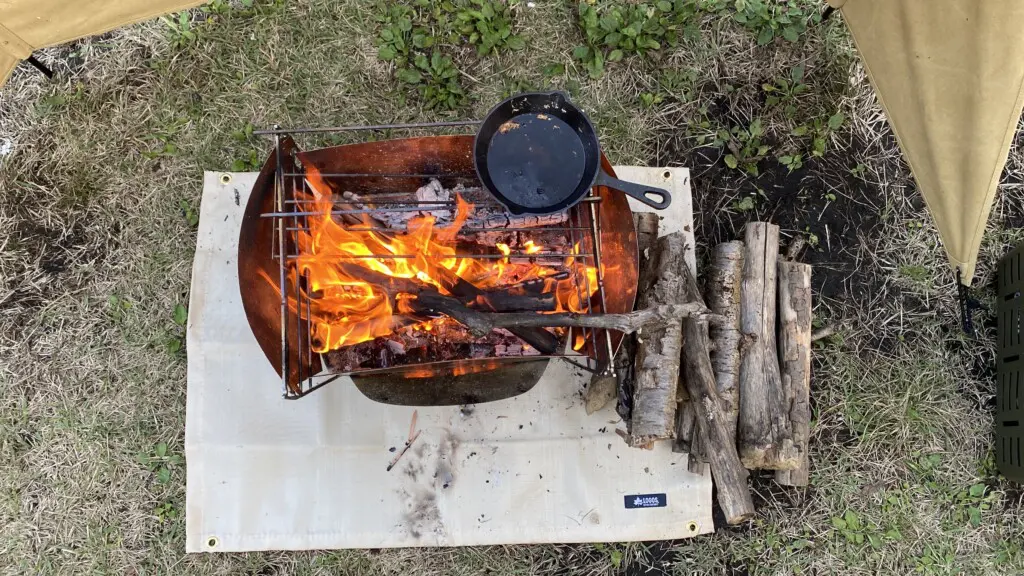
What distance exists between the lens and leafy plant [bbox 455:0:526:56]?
306cm

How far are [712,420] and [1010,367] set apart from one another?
60.7 inches

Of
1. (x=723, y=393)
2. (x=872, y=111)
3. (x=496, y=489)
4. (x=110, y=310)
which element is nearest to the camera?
(x=723, y=393)

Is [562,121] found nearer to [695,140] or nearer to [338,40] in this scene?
[695,140]

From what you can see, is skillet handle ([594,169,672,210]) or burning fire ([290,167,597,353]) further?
burning fire ([290,167,597,353])

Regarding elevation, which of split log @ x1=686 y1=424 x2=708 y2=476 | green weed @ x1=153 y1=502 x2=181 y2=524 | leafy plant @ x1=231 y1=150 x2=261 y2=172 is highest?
leafy plant @ x1=231 y1=150 x2=261 y2=172

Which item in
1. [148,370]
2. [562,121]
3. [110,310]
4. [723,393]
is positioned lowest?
[723,393]

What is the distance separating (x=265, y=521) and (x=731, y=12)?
10.9 feet

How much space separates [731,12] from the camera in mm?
3123

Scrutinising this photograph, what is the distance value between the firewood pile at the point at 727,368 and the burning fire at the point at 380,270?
35 centimetres

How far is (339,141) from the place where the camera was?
300cm

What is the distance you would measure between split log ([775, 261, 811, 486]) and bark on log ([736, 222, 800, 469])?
0.05 meters

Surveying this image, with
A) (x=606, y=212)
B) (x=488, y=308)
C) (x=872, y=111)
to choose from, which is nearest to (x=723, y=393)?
(x=606, y=212)

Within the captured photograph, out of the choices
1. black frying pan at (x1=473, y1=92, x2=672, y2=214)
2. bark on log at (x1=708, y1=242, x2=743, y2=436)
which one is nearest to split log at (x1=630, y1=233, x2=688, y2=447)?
bark on log at (x1=708, y1=242, x2=743, y2=436)

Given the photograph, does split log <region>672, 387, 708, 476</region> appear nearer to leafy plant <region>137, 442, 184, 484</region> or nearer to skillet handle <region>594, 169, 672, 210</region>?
skillet handle <region>594, 169, 672, 210</region>
